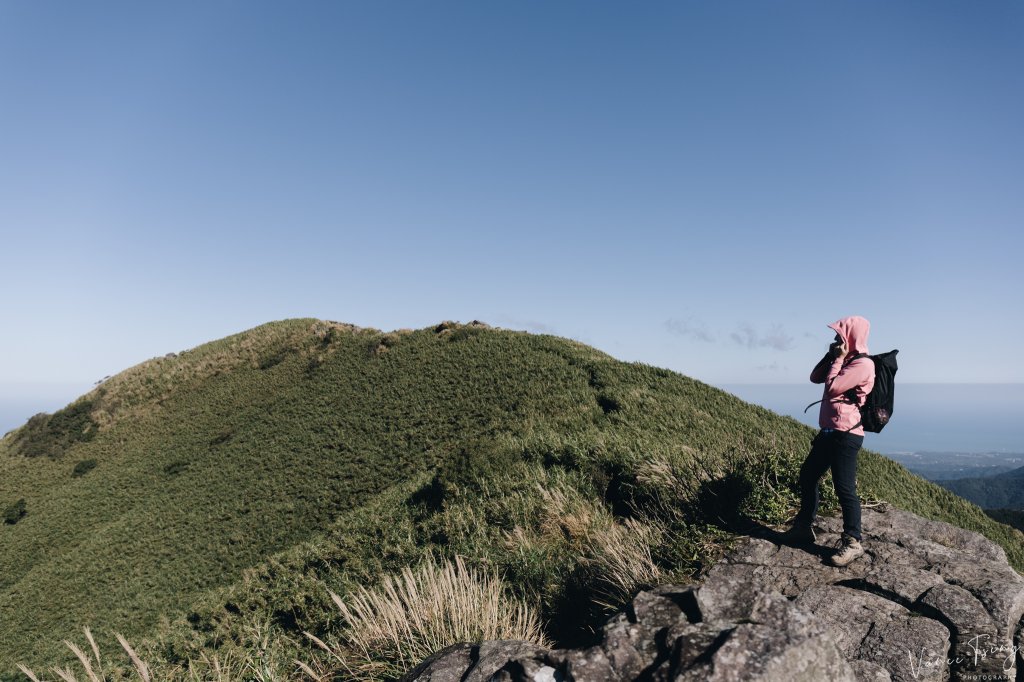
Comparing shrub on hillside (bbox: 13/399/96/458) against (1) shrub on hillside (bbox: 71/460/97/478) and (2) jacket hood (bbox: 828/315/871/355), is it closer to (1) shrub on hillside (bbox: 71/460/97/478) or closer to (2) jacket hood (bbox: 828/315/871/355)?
(1) shrub on hillside (bbox: 71/460/97/478)

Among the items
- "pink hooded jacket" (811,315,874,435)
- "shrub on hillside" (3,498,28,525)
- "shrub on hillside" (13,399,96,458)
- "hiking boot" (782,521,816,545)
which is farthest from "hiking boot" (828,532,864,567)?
"shrub on hillside" (13,399,96,458)

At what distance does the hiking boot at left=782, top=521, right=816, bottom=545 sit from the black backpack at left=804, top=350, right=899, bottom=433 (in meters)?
1.38

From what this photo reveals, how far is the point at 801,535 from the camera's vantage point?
20.9ft

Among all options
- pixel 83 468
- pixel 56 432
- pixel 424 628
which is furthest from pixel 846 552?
pixel 56 432

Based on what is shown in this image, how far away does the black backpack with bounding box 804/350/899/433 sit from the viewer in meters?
5.95

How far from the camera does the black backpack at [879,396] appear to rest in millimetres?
5945

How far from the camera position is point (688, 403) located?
22531 millimetres

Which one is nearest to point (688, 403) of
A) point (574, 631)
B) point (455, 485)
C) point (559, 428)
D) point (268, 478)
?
point (559, 428)

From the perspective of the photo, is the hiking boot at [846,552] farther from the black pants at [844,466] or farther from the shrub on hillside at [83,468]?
the shrub on hillside at [83,468]

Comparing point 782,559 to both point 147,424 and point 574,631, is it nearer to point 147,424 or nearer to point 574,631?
point 574,631

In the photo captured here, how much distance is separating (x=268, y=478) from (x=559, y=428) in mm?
16709

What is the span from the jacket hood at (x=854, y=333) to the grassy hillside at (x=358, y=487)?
257cm

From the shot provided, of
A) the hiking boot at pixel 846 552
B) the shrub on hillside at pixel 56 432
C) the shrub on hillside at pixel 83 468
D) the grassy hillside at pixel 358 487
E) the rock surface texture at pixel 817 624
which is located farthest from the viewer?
the shrub on hillside at pixel 56 432

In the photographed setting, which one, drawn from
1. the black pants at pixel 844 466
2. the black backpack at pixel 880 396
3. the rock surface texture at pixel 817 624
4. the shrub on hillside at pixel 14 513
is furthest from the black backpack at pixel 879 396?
the shrub on hillside at pixel 14 513
